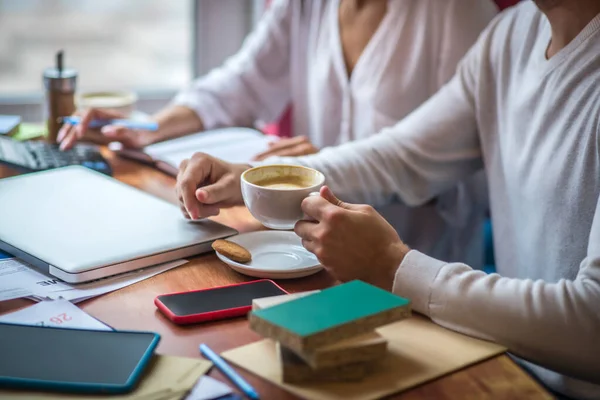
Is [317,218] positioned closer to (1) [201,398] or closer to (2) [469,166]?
(1) [201,398]

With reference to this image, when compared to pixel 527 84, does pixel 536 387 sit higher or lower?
lower

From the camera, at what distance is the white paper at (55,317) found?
839 mm

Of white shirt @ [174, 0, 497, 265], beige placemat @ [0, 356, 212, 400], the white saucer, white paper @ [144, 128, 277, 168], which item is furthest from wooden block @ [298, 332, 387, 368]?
white shirt @ [174, 0, 497, 265]

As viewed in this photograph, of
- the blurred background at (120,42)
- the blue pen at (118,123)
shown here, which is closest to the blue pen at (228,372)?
the blue pen at (118,123)

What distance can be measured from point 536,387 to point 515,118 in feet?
2.24

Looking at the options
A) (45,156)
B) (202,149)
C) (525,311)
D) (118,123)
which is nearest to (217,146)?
A: (202,149)

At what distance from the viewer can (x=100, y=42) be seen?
264cm

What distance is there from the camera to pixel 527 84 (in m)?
1.29

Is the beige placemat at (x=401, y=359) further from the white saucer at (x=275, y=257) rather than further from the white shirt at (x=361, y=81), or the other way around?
the white shirt at (x=361, y=81)

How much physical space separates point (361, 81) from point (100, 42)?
1.25m

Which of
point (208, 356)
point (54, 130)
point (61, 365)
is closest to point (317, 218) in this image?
point (208, 356)

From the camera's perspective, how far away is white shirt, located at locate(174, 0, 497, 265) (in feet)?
5.54

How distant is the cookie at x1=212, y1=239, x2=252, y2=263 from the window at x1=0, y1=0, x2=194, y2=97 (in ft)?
5.62

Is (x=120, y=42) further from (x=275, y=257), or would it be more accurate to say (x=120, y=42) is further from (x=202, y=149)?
(x=275, y=257)
